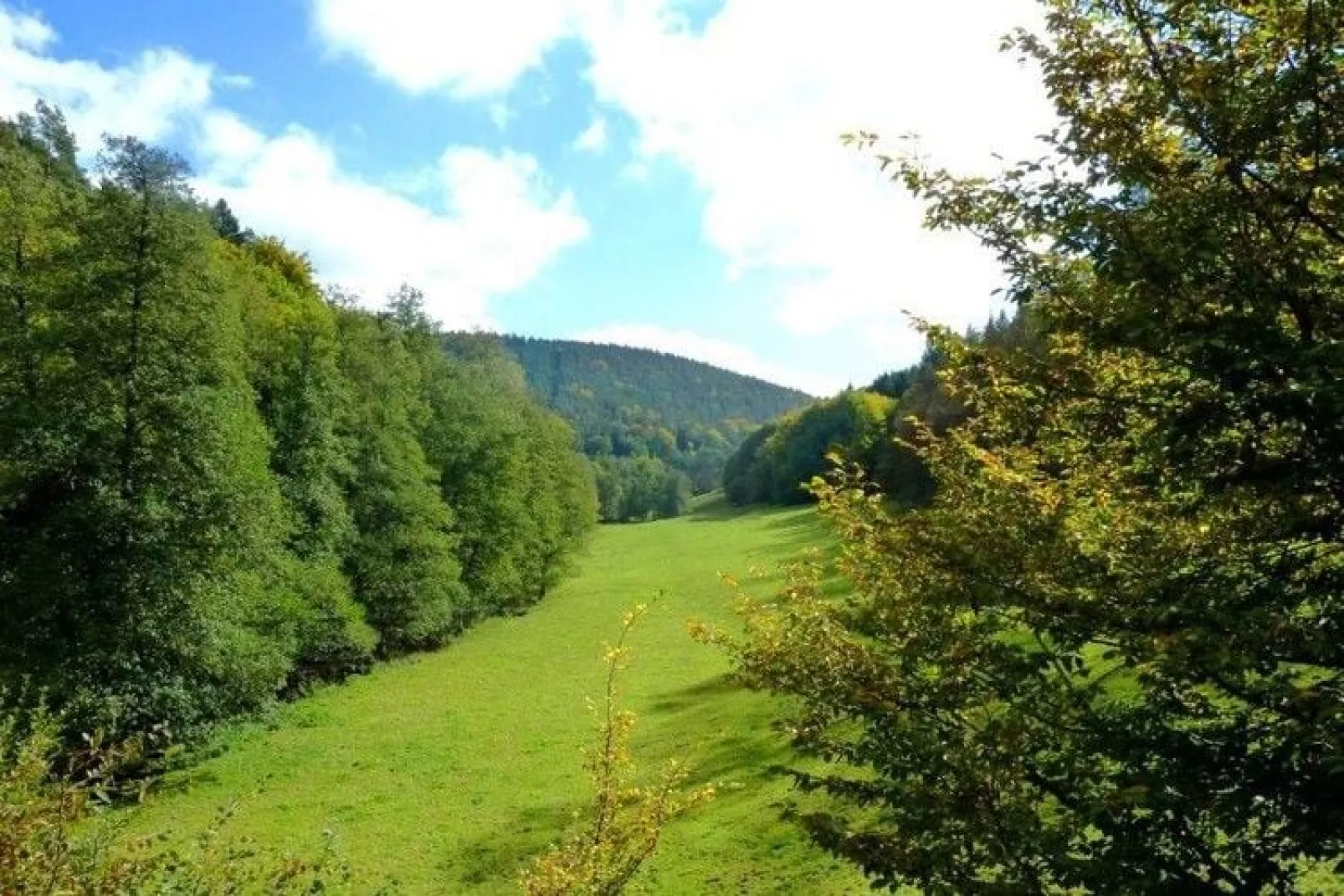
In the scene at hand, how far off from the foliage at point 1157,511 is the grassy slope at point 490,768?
6.93 m

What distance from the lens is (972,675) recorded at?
7.33m

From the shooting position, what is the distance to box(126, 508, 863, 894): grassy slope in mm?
18922

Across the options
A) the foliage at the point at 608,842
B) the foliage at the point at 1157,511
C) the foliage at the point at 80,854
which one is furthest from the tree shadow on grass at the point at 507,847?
the foliage at the point at 1157,511

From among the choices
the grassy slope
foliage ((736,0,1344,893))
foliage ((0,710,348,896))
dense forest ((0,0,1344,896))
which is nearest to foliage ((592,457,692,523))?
the grassy slope

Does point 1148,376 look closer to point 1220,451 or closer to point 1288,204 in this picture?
point 1220,451

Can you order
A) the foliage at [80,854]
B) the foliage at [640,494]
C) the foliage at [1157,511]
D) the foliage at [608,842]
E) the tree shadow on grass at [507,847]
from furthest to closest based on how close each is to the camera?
the foliage at [640,494] → the tree shadow on grass at [507,847] → the foliage at [608,842] → the foliage at [80,854] → the foliage at [1157,511]

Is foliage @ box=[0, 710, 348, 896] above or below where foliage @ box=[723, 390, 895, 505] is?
below

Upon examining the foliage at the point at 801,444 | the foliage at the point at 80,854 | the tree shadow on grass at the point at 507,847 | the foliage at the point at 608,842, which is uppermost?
the foliage at the point at 801,444

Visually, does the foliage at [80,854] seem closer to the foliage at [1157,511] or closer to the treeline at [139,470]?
the foliage at [1157,511]

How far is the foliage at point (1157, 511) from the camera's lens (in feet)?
17.2

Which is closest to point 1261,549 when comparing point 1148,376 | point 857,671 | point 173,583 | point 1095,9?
point 1148,376

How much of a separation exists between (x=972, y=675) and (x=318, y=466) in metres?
34.4

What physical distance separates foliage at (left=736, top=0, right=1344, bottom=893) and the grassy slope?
6.93 metres

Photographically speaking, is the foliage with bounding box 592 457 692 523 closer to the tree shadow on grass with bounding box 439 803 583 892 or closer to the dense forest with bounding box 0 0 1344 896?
the tree shadow on grass with bounding box 439 803 583 892
